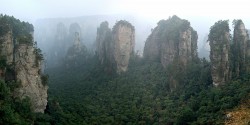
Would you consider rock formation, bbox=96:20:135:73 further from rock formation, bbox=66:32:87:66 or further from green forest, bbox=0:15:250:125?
rock formation, bbox=66:32:87:66

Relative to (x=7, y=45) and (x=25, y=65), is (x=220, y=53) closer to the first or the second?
(x=25, y=65)

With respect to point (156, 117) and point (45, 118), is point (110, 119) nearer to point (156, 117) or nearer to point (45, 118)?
point (156, 117)

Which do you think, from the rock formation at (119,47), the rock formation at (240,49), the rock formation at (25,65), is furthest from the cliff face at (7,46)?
the rock formation at (119,47)

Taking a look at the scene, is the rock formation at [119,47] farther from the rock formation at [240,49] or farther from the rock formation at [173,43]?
the rock formation at [240,49]

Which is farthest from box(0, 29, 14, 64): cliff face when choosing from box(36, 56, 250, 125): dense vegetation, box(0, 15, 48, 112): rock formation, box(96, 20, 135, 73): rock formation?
box(96, 20, 135, 73): rock formation

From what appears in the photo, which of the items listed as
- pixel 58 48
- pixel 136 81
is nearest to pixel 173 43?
pixel 136 81

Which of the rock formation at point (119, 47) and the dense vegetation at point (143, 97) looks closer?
the dense vegetation at point (143, 97)

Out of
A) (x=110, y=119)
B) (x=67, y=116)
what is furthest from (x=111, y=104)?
(x=67, y=116)
